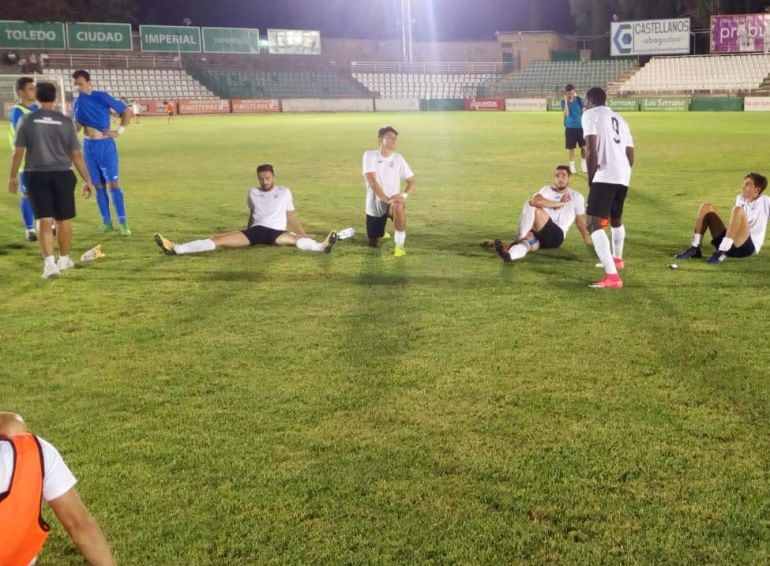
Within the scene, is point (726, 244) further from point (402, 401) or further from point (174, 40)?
point (174, 40)

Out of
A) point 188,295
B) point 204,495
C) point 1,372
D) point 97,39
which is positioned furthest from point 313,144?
point 97,39

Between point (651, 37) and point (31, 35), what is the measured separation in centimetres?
5031

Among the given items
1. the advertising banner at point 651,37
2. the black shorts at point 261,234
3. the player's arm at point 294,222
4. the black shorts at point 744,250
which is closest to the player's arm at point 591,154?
the black shorts at point 744,250

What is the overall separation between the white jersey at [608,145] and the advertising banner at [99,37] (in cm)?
5724

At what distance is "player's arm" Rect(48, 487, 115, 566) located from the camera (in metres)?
2.11

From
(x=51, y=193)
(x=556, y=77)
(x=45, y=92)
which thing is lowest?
(x=51, y=193)

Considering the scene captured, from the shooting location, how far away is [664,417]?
164 inches

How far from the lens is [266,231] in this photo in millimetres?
9086

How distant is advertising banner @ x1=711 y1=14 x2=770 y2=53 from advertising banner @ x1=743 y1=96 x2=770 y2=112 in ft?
38.8

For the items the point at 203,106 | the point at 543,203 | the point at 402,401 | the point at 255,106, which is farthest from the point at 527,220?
the point at 255,106

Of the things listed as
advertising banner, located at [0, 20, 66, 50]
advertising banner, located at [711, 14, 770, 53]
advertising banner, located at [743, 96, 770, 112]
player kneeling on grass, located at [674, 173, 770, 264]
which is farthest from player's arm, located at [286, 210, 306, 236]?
advertising banner, located at [711, 14, 770, 53]

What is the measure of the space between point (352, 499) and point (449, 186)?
39.1 ft

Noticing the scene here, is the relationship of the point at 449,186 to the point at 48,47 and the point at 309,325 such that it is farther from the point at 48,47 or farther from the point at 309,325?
the point at 48,47

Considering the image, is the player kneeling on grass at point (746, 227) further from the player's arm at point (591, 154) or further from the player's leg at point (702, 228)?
the player's arm at point (591, 154)
